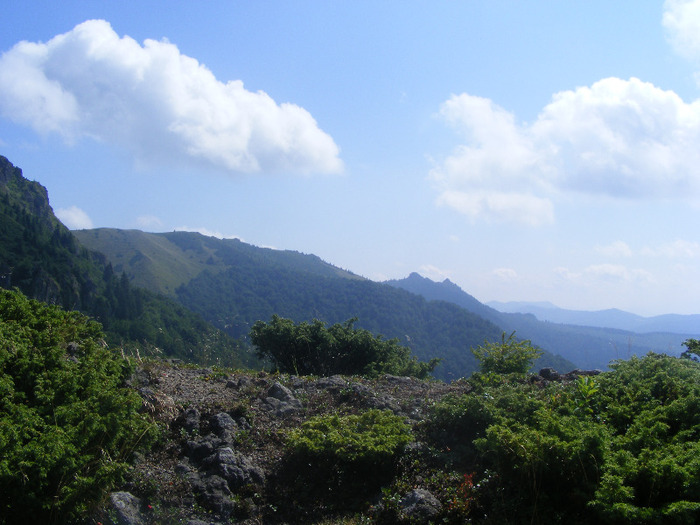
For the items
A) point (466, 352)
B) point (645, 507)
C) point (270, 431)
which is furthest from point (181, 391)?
point (466, 352)

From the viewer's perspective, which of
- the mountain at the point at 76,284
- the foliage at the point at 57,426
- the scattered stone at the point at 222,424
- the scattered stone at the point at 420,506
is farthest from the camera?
the mountain at the point at 76,284

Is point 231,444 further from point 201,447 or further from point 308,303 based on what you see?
point 308,303

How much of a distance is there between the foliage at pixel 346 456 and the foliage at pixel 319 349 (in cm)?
828

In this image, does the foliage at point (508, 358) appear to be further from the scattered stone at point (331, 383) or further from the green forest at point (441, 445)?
the scattered stone at point (331, 383)

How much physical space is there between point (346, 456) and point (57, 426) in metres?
3.09

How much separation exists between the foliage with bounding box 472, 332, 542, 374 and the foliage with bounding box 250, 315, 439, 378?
4.80 m

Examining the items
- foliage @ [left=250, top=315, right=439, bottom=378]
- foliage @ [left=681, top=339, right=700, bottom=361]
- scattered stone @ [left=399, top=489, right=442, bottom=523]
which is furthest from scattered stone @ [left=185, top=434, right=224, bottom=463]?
foliage @ [left=250, top=315, right=439, bottom=378]

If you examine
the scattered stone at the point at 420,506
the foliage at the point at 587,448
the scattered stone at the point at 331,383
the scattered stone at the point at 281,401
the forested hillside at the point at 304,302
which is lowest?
the forested hillside at the point at 304,302

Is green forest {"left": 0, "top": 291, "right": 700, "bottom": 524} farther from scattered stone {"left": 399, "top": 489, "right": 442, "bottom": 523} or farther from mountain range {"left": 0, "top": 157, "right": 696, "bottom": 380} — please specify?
mountain range {"left": 0, "top": 157, "right": 696, "bottom": 380}

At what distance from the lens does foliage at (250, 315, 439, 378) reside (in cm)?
1470

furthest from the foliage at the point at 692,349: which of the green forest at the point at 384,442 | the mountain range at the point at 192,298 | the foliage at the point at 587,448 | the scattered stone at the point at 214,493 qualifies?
the mountain range at the point at 192,298

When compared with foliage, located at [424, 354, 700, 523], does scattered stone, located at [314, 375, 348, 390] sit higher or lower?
lower

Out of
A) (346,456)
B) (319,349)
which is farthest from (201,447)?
(319,349)

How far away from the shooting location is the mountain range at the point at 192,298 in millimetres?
70562
